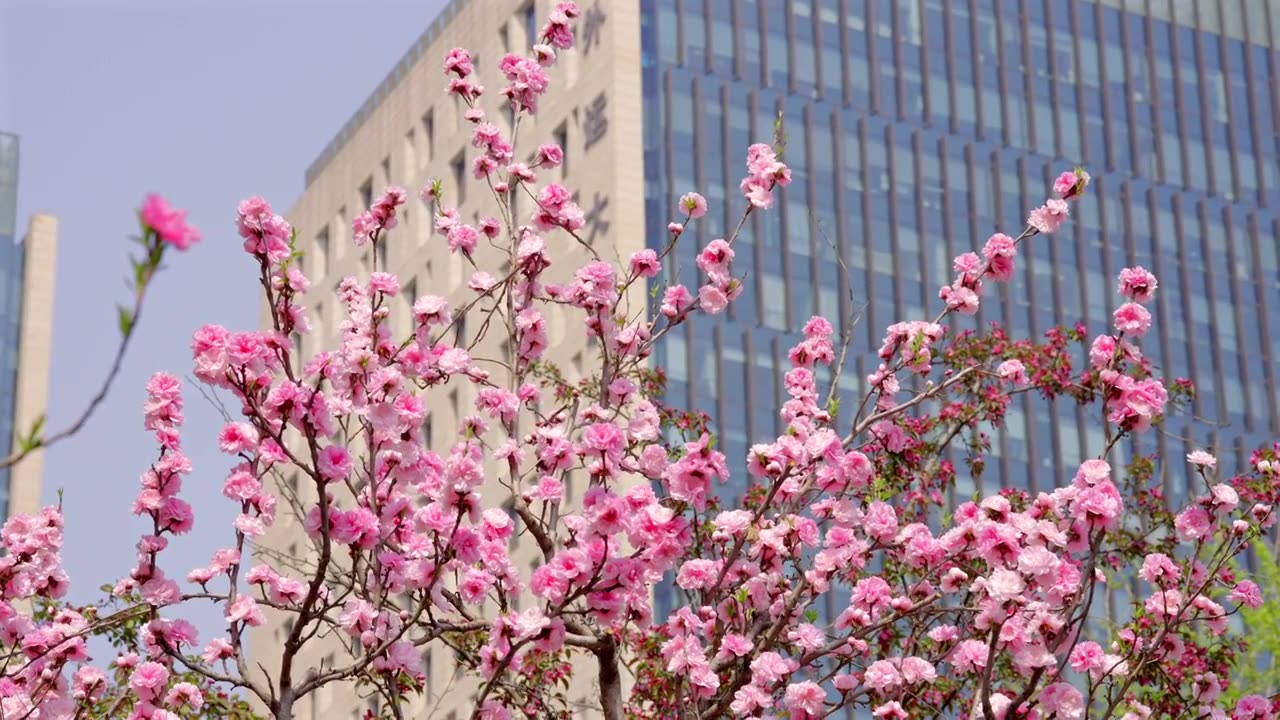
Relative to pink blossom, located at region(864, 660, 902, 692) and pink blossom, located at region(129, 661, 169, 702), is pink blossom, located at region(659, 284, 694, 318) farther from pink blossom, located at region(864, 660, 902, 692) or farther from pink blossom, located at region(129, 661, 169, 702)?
pink blossom, located at region(129, 661, 169, 702)

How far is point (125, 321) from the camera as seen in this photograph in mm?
6285

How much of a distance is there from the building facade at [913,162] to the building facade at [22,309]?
34693 mm

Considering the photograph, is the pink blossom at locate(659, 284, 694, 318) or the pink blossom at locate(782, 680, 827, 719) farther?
the pink blossom at locate(659, 284, 694, 318)

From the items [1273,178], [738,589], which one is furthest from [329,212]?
[738,589]

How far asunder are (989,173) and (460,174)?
15212mm

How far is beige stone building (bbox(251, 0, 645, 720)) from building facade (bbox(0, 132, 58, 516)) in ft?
97.6

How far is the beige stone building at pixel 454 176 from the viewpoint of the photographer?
61250 millimetres

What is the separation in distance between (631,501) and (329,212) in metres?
68.3

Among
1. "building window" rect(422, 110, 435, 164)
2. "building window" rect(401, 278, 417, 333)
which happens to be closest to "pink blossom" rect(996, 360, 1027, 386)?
"building window" rect(401, 278, 417, 333)

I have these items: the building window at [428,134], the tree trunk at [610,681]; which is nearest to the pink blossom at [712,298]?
the tree trunk at [610,681]

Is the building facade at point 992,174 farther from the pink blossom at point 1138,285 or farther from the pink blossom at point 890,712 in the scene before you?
the pink blossom at point 1138,285

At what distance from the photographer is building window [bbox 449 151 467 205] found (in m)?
68.8

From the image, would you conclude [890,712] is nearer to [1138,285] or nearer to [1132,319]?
[1132,319]

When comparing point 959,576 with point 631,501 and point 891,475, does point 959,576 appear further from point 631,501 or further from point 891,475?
point 891,475
